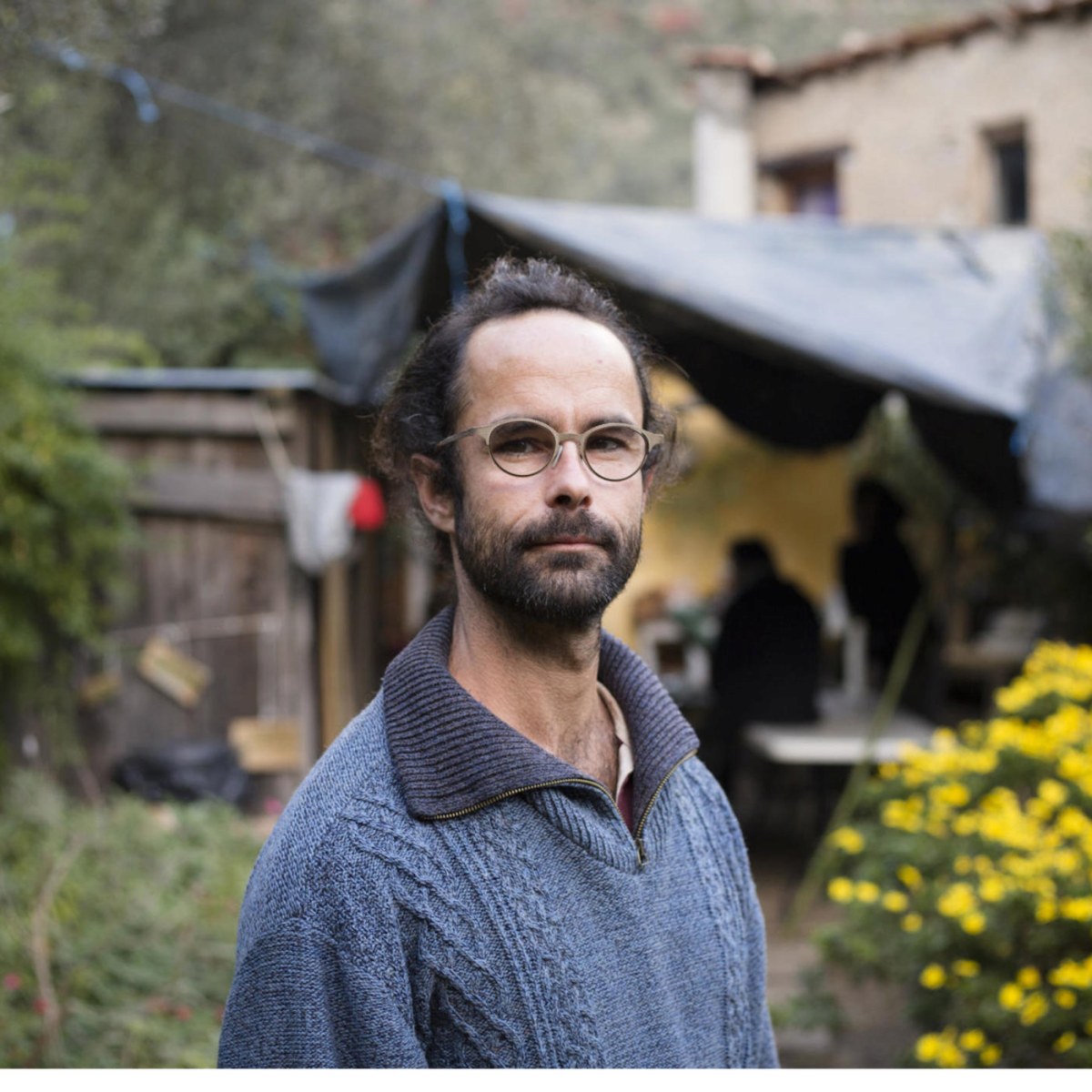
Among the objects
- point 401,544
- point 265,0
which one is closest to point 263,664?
point 401,544

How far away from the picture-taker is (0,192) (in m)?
4.99

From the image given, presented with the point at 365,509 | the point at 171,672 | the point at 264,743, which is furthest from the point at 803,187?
the point at 171,672

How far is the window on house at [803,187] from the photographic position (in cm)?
1147

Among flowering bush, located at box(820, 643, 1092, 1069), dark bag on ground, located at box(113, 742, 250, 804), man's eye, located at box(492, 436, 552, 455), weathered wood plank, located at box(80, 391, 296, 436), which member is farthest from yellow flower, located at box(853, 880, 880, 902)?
weathered wood plank, located at box(80, 391, 296, 436)

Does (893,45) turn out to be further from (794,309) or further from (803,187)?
(794,309)

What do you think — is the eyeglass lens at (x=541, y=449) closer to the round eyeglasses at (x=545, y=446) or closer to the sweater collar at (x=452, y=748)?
the round eyeglasses at (x=545, y=446)

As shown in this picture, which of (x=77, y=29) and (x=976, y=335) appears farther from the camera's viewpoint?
(x=976, y=335)

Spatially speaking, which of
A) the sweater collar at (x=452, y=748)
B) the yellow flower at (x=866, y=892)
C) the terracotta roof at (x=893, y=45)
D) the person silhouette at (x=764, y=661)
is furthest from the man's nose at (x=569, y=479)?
the terracotta roof at (x=893, y=45)

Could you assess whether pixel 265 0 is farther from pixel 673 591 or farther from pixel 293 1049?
pixel 293 1049

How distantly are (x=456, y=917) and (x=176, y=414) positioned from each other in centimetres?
560

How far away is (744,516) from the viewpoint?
953cm

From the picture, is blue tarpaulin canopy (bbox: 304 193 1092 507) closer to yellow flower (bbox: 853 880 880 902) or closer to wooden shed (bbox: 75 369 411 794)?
wooden shed (bbox: 75 369 411 794)

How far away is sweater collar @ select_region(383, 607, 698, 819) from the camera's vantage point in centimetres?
134

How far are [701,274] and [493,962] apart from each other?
390 cm
